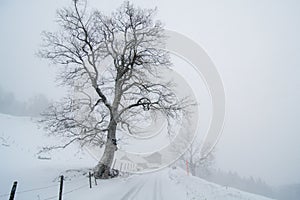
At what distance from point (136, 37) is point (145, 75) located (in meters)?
3.03

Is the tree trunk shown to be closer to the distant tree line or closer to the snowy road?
the snowy road

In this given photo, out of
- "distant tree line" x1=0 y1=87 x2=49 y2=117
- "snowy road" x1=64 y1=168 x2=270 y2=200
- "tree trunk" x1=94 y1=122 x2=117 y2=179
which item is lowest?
"snowy road" x1=64 y1=168 x2=270 y2=200

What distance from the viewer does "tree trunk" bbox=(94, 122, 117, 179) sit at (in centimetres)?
1038

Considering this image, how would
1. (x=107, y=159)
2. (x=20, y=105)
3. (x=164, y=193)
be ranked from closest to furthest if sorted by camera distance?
(x=164, y=193), (x=107, y=159), (x=20, y=105)

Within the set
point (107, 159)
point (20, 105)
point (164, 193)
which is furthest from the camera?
point (20, 105)

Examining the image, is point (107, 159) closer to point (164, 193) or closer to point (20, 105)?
point (164, 193)

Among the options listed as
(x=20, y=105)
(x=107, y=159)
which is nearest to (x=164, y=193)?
(x=107, y=159)

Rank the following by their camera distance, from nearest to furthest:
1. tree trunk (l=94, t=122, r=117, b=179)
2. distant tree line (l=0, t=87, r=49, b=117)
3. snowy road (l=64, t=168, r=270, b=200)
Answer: snowy road (l=64, t=168, r=270, b=200)
tree trunk (l=94, t=122, r=117, b=179)
distant tree line (l=0, t=87, r=49, b=117)

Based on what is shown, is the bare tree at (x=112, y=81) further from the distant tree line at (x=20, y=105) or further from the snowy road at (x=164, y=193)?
the distant tree line at (x=20, y=105)

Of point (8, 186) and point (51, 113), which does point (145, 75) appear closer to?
point (51, 113)

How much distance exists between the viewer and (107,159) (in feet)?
34.7

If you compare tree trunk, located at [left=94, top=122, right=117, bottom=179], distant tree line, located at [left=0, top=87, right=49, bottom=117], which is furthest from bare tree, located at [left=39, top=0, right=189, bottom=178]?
distant tree line, located at [left=0, top=87, right=49, bottom=117]

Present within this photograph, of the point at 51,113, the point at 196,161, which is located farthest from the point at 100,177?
the point at 196,161

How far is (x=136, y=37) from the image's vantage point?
12281 millimetres
